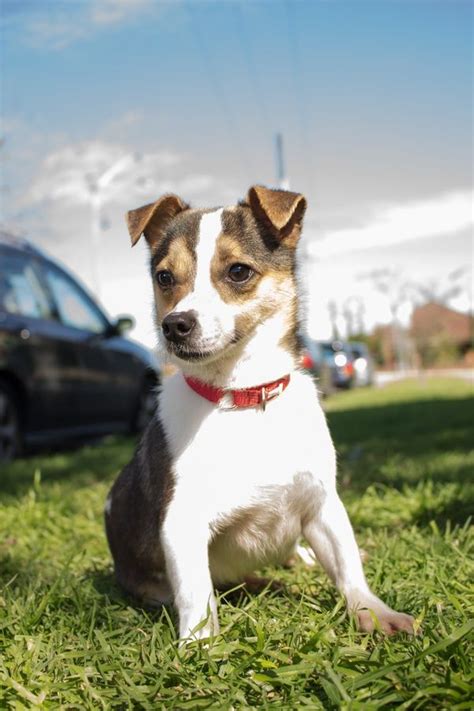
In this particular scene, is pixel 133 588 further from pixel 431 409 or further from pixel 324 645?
pixel 431 409

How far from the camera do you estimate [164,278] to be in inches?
130

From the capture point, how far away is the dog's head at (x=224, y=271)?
9.86 feet

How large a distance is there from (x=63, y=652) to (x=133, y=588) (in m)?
0.73

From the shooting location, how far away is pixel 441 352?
202 ft

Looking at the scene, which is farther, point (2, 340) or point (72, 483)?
point (2, 340)

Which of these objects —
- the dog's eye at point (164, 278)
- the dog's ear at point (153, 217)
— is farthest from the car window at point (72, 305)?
the dog's eye at point (164, 278)

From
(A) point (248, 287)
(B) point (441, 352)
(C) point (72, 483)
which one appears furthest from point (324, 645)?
(B) point (441, 352)

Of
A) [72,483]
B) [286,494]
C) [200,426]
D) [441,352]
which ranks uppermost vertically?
[200,426]

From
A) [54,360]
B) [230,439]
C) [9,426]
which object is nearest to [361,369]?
[54,360]

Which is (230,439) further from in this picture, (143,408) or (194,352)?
(143,408)

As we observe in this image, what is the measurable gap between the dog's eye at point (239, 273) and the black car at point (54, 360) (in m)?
3.99

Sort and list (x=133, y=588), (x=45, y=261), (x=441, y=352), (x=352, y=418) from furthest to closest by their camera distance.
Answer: (x=441, y=352)
(x=352, y=418)
(x=45, y=261)
(x=133, y=588)

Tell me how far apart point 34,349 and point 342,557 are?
5983mm

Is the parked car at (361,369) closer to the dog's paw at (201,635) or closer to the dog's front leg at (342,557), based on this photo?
the dog's front leg at (342,557)
